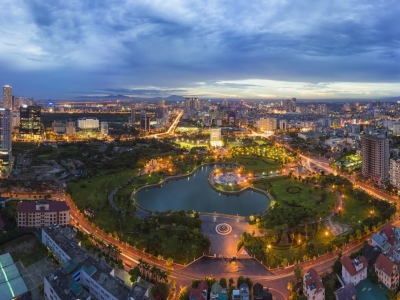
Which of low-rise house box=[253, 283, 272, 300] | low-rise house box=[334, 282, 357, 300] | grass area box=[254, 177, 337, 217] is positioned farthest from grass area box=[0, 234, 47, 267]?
grass area box=[254, 177, 337, 217]

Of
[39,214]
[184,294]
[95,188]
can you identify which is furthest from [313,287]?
[95,188]

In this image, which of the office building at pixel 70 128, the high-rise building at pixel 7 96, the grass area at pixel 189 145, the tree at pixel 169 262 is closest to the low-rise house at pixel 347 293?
the tree at pixel 169 262

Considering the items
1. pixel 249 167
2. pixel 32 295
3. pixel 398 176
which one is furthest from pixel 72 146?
pixel 398 176

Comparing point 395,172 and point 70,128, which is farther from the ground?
point 70,128

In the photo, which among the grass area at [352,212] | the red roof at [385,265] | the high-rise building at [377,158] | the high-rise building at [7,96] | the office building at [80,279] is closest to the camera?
the office building at [80,279]

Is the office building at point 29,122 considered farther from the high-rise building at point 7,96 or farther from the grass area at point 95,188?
the grass area at point 95,188

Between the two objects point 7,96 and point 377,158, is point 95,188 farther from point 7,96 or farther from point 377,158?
point 7,96
